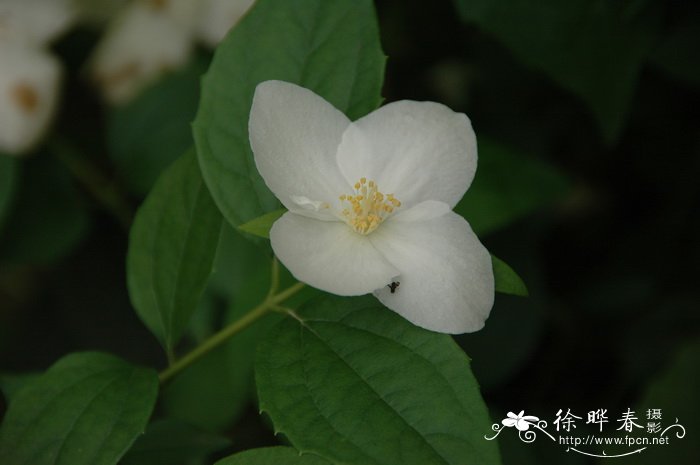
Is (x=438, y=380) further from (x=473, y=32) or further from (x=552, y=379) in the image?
(x=473, y=32)

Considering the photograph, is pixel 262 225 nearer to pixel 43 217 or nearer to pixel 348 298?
pixel 348 298

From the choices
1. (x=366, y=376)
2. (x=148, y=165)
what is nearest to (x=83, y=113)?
(x=148, y=165)

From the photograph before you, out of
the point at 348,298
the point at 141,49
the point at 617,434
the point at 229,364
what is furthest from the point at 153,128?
the point at 617,434

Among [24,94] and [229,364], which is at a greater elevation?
[24,94]

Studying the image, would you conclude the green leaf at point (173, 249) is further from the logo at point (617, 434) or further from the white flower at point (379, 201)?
the logo at point (617, 434)

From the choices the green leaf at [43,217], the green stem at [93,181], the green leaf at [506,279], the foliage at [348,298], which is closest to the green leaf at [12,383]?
the foliage at [348,298]
